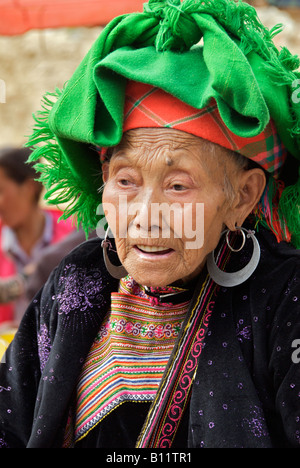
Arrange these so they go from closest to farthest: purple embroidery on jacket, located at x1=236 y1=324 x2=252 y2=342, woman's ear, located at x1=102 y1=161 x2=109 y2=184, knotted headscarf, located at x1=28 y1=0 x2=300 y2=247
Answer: knotted headscarf, located at x1=28 y1=0 x2=300 y2=247, purple embroidery on jacket, located at x1=236 y1=324 x2=252 y2=342, woman's ear, located at x1=102 y1=161 x2=109 y2=184

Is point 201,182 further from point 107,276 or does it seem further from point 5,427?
point 5,427

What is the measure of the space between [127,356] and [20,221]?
3411 millimetres

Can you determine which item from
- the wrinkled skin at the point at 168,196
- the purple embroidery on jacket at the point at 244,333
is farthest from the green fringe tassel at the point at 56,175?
the purple embroidery on jacket at the point at 244,333

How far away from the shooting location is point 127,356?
6.62ft

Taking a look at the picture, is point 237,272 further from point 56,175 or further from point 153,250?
point 56,175

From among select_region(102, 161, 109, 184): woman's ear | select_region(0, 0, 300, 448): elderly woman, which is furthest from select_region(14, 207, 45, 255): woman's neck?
select_region(102, 161, 109, 184): woman's ear

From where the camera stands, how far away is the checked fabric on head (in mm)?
1774

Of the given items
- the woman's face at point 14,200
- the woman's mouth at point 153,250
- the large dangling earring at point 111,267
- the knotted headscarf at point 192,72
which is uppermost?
the knotted headscarf at point 192,72

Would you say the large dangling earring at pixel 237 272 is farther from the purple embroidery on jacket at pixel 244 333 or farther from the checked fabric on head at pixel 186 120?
the checked fabric on head at pixel 186 120

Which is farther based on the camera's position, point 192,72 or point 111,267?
point 111,267

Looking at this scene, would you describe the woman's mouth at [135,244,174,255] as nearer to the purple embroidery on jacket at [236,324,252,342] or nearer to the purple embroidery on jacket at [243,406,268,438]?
the purple embroidery on jacket at [236,324,252,342]

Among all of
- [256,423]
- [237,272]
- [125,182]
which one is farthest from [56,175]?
[256,423]

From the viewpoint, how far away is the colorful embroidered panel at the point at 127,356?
1974 millimetres

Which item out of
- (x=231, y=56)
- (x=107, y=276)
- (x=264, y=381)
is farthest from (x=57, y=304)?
(x=231, y=56)
